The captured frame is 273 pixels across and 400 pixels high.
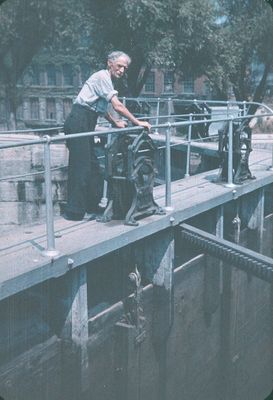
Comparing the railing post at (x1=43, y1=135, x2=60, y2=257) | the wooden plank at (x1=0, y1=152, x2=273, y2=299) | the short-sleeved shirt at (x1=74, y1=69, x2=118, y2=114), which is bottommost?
the wooden plank at (x1=0, y1=152, x2=273, y2=299)

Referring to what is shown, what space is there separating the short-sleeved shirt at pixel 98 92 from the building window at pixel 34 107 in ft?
135

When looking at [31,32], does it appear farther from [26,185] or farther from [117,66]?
[117,66]

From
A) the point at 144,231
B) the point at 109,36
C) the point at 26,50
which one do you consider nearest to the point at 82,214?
the point at 144,231

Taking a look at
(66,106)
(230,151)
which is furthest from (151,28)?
(66,106)

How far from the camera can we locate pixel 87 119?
602cm

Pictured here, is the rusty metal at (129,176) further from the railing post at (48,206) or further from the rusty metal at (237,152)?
the rusty metal at (237,152)

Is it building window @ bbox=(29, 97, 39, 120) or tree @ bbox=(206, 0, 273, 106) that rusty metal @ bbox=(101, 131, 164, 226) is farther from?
building window @ bbox=(29, 97, 39, 120)

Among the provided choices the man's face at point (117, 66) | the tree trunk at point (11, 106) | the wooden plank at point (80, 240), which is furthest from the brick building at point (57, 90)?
the man's face at point (117, 66)

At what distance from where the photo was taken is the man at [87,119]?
576cm

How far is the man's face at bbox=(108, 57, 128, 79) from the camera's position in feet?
19.0

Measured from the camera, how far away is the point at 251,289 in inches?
332

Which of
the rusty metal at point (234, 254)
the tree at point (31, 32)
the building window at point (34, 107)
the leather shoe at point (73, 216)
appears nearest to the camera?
the rusty metal at point (234, 254)

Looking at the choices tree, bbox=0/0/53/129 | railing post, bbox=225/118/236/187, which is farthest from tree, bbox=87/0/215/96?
railing post, bbox=225/118/236/187

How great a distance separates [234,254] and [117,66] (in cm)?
230
